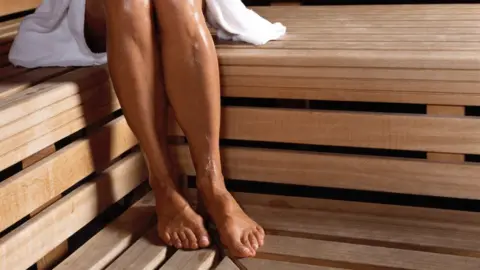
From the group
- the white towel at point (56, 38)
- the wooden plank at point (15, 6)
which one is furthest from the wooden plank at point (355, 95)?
the wooden plank at point (15, 6)

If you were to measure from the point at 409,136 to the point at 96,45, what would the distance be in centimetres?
77

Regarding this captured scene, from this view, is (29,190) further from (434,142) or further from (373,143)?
(434,142)

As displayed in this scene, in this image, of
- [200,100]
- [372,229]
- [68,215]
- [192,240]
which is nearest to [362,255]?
[372,229]

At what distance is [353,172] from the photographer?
1669 millimetres

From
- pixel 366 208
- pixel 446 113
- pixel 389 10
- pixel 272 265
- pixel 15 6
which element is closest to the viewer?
pixel 272 265

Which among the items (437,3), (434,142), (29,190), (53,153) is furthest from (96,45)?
(437,3)

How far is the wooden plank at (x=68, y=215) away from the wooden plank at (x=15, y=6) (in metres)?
0.81

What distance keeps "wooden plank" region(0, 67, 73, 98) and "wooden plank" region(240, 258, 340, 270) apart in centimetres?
58

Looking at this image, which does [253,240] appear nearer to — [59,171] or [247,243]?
[247,243]

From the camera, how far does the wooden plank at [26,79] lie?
59.6 inches

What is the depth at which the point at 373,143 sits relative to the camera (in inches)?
64.4

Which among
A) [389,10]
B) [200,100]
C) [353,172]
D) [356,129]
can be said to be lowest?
[353,172]

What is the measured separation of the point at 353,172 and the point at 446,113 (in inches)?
9.6

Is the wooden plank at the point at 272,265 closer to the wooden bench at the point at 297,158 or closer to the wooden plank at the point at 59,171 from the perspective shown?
the wooden bench at the point at 297,158
